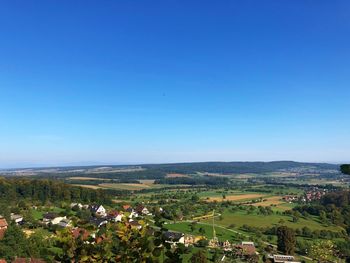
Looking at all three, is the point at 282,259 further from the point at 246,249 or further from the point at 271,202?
the point at 271,202

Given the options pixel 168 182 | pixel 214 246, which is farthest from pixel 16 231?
pixel 168 182

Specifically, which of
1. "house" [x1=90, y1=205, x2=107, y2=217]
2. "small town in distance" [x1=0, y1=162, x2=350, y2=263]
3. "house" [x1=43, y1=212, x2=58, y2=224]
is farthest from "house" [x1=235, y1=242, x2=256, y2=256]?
"house" [x1=43, y1=212, x2=58, y2=224]

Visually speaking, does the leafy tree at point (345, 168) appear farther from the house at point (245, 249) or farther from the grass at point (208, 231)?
the grass at point (208, 231)

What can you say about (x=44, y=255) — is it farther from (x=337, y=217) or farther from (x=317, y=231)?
(x=337, y=217)

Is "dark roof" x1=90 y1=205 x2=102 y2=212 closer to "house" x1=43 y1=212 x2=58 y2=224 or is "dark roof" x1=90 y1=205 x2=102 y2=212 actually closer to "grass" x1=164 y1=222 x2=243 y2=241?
"house" x1=43 y1=212 x2=58 y2=224

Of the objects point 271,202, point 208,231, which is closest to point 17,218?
point 208,231

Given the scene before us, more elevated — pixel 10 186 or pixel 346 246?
pixel 10 186

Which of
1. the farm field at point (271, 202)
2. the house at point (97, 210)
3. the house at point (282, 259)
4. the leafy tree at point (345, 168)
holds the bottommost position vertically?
the house at point (282, 259)

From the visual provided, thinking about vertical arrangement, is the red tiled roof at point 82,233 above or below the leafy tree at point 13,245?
above

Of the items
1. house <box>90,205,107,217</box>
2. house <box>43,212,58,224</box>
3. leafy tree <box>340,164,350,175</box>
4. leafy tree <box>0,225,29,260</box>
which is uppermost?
leafy tree <box>340,164,350,175</box>

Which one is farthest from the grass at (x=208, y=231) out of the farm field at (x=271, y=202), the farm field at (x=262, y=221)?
the farm field at (x=271, y=202)

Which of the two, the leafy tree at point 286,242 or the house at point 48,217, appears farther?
the house at point 48,217
